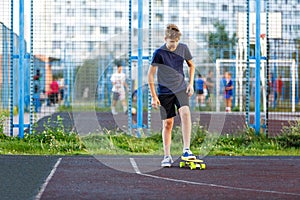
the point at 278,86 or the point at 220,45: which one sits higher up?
the point at 220,45

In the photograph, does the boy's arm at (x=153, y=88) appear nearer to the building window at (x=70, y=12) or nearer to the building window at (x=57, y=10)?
the building window at (x=57, y=10)

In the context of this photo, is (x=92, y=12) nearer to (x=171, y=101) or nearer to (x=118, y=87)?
(x=118, y=87)

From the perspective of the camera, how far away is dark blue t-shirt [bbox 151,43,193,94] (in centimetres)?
1024

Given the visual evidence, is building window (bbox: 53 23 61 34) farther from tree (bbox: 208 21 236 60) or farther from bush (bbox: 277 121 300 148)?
bush (bbox: 277 121 300 148)

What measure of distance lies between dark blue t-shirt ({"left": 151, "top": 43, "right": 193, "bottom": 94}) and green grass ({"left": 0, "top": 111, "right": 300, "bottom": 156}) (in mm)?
2738

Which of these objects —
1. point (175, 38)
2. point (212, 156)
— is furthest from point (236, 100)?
point (175, 38)

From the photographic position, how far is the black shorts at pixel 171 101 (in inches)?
410

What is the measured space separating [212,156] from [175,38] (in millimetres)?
3241

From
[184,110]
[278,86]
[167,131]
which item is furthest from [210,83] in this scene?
[184,110]

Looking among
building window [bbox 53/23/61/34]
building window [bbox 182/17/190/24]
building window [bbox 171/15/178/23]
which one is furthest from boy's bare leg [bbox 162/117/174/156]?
building window [bbox 171/15/178/23]

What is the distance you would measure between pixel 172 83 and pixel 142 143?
3716mm

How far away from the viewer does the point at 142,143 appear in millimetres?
13930

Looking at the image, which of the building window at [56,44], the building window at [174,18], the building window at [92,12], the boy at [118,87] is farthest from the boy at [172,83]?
the boy at [118,87]

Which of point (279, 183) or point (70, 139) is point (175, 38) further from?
point (70, 139)
